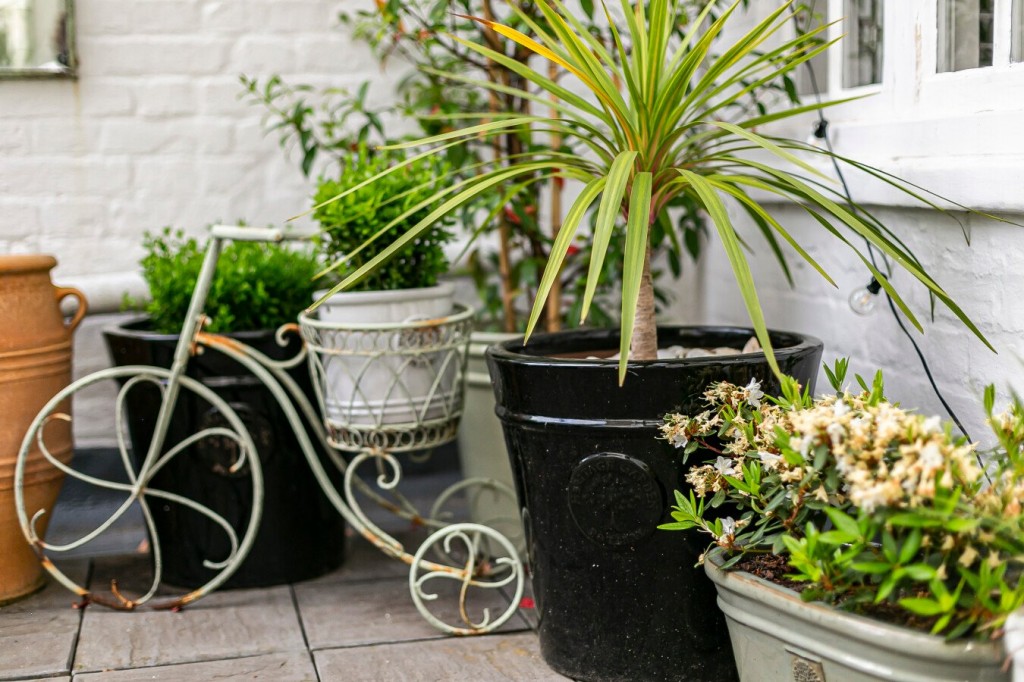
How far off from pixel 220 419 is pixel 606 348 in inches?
33.4

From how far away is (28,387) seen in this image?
2244 mm

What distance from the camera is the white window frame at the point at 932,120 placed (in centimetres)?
168

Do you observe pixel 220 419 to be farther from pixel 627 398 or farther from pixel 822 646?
pixel 822 646

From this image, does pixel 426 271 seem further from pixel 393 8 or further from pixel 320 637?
pixel 320 637

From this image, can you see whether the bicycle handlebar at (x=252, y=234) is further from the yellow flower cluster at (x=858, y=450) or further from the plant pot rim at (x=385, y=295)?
the yellow flower cluster at (x=858, y=450)

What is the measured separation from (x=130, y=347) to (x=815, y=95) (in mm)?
1628

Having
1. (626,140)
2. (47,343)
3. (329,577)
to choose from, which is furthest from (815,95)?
(47,343)

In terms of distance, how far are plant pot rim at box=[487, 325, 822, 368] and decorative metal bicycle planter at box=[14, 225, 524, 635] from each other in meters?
0.20

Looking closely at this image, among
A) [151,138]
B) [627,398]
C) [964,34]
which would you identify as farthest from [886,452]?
[151,138]

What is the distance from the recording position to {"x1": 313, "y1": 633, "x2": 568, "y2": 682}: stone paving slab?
74.3 inches

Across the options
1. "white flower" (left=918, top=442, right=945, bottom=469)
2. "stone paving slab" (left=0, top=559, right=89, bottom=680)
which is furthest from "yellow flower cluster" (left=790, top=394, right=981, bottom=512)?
"stone paving slab" (left=0, top=559, right=89, bottom=680)

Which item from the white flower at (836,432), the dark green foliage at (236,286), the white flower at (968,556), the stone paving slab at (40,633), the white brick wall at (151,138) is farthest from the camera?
the white brick wall at (151,138)

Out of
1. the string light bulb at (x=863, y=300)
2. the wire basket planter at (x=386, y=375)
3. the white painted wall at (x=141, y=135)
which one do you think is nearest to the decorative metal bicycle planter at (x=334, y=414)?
the wire basket planter at (x=386, y=375)

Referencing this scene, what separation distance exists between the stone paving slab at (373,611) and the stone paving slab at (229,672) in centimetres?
10
